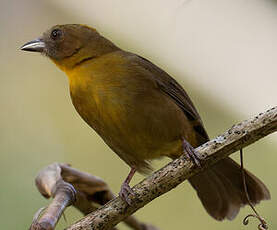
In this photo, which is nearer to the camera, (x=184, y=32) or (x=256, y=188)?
(x=256, y=188)

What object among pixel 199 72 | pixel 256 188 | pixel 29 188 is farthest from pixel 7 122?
pixel 256 188

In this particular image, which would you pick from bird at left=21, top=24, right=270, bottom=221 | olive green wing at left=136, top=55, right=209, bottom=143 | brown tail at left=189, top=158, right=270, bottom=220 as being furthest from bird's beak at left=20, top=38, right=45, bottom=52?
brown tail at left=189, top=158, right=270, bottom=220

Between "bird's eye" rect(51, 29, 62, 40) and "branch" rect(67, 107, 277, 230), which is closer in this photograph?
"branch" rect(67, 107, 277, 230)

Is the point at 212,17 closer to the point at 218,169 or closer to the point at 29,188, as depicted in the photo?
the point at 218,169

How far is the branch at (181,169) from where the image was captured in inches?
91.1

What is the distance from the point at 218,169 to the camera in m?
3.75

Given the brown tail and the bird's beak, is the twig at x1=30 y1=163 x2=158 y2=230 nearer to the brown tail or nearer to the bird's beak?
the brown tail

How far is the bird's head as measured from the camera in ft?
11.9

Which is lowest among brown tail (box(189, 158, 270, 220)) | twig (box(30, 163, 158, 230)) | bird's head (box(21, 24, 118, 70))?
brown tail (box(189, 158, 270, 220))

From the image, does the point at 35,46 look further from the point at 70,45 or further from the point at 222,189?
the point at 222,189

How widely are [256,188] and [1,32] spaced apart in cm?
300

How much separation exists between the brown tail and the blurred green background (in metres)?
0.65

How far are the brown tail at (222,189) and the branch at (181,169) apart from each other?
3.73 feet

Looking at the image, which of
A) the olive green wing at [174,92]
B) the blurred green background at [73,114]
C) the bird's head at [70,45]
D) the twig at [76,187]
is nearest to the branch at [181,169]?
the twig at [76,187]
